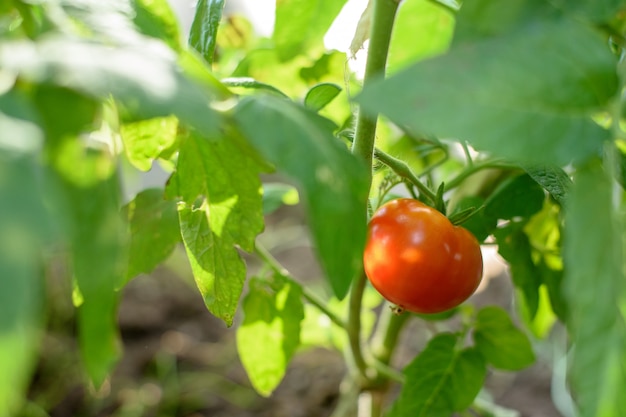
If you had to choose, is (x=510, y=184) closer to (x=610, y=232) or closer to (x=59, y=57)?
(x=610, y=232)

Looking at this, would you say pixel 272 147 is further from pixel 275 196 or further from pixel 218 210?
pixel 275 196

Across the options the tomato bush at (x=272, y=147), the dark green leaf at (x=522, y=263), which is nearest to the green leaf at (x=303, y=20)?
the tomato bush at (x=272, y=147)

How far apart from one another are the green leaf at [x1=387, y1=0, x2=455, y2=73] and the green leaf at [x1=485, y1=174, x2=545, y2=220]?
8.0 inches

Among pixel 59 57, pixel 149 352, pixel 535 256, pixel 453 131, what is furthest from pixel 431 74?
pixel 149 352

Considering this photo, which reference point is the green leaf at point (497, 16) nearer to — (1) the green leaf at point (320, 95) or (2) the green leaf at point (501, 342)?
(1) the green leaf at point (320, 95)

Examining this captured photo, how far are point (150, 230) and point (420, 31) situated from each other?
32 centimetres

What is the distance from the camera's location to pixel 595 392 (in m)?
0.29

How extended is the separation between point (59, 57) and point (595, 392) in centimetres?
24

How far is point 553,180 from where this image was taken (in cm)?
41

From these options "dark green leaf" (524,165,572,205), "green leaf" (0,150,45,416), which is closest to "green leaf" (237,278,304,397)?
"dark green leaf" (524,165,572,205)

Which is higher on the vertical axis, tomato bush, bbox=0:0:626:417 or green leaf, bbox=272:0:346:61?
tomato bush, bbox=0:0:626:417

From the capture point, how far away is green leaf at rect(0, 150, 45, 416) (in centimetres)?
21

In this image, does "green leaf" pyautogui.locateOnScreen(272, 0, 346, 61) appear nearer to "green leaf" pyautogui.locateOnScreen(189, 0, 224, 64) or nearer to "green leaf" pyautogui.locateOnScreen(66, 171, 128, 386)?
"green leaf" pyautogui.locateOnScreen(189, 0, 224, 64)

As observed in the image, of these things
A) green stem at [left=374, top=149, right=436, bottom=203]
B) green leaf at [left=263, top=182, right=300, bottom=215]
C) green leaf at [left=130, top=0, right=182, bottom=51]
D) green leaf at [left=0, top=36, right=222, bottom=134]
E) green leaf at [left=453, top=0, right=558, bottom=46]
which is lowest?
green leaf at [left=263, top=182, right=300, bottom=215]
